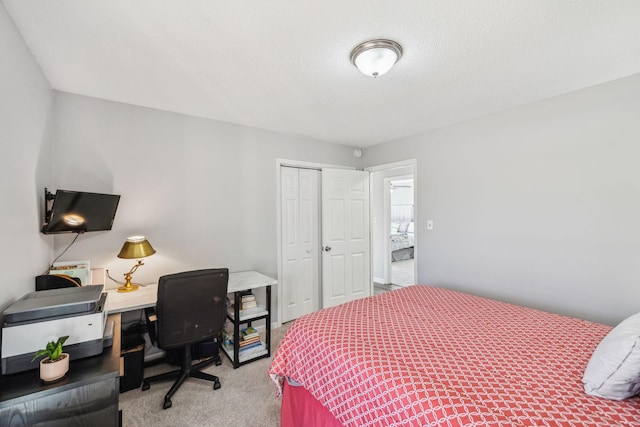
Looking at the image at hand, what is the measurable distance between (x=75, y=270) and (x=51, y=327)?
110 cm

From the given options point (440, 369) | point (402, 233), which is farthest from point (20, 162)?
point (402, 233)

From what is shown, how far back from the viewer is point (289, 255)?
3543mm

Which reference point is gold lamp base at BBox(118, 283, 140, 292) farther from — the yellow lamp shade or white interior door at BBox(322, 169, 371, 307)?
white interior door at BBox(322, 169, 371, 307)

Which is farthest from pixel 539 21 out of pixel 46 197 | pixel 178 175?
pixel 46 197

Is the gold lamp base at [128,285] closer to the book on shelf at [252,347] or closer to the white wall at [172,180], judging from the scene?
the white wall at [172,180]

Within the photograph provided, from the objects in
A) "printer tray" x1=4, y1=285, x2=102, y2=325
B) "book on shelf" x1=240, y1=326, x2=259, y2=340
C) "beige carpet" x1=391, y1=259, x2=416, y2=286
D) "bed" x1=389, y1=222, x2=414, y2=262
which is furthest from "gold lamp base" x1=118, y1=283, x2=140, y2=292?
"bed" x1=389, y1=222, x2=414, y2=262

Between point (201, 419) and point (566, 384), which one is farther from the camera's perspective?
point (201, 419)

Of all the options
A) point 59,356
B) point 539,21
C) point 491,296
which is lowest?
point 491,296

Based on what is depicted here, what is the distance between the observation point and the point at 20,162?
1.57 metres

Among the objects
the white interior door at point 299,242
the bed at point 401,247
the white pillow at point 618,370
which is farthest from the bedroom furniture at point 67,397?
the bed at point 401,247

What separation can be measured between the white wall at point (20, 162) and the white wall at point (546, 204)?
11.5 ft

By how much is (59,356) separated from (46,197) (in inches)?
56.9

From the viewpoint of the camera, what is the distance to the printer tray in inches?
47.9

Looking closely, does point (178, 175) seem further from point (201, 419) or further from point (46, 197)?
point (201, 419)
